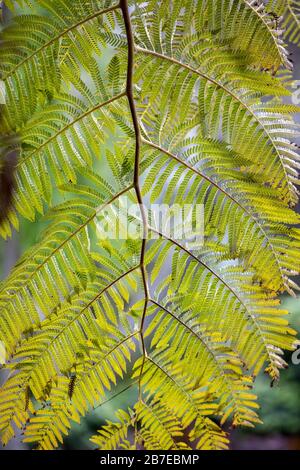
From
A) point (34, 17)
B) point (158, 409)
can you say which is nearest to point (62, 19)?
point (34, 17)

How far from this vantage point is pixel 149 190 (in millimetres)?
610

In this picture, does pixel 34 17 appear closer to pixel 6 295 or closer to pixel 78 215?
pixel 78 215

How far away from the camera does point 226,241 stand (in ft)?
2.16

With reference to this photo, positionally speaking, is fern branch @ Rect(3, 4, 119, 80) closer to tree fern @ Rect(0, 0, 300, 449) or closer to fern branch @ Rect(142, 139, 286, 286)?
tree fern @ Rect(0, 0, 300, 449)

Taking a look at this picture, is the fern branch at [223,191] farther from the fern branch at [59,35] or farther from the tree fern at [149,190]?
the fern branch at [59,35]

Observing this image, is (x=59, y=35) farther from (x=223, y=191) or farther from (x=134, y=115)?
(x=223, y=191)

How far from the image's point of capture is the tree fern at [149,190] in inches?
21.9

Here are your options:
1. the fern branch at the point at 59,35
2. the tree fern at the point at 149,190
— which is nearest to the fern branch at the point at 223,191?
the tree fern at the point at 149,190

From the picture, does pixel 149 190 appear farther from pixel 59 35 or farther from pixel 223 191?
pixel 59 35

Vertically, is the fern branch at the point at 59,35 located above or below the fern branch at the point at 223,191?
above

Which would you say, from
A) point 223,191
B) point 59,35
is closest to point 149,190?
point 223,191

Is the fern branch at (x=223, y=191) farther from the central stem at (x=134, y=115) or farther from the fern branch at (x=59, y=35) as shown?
the fern branch at (x=59, y=35)

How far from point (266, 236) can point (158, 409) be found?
31 cm

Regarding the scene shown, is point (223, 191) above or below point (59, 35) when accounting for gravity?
below
